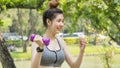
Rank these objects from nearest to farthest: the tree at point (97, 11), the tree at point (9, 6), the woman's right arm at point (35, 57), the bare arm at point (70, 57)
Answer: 1. the woman's right arm at point (35, 57)
2. the bare arm at point (70, 57)
3. the tree at point (97, 11)
4. the tree at point (9, 6)

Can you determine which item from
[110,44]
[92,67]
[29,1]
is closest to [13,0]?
[29,1]

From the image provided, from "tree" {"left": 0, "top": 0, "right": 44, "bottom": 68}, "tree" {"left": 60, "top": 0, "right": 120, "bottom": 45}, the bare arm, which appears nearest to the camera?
the bare arm

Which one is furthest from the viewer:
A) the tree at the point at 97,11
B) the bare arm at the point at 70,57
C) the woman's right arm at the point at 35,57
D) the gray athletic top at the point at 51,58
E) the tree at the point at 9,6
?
the tree at the point at 9,6

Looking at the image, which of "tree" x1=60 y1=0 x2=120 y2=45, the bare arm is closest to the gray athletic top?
the bare arm

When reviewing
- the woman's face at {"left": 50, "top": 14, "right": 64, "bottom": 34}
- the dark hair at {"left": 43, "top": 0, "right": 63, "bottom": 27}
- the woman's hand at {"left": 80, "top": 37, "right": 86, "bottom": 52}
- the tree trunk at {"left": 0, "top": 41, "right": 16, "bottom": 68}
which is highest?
the dark hair at {"left": 43, "top": 0, "right": 63, "bottom": 27}

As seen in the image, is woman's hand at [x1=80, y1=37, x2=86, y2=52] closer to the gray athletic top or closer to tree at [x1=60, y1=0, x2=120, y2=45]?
the gray athletic top

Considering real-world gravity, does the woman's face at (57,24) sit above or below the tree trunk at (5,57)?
above

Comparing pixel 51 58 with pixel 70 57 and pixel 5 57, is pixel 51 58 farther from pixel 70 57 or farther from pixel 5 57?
pixel 5 57

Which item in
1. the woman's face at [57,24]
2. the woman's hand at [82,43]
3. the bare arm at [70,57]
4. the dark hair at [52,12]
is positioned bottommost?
the bare arm at [70,57]

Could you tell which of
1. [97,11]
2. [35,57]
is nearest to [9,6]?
[97,11]

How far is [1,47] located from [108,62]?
18.8 ft

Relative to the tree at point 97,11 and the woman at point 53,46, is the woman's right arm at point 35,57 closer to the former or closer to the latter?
the woman at point 53,46

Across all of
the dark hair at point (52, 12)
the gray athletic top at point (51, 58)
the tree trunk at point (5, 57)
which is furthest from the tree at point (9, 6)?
the gray athletic top at point (51, 58)

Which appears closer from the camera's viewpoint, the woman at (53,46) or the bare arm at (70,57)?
the woman at (53,46)
